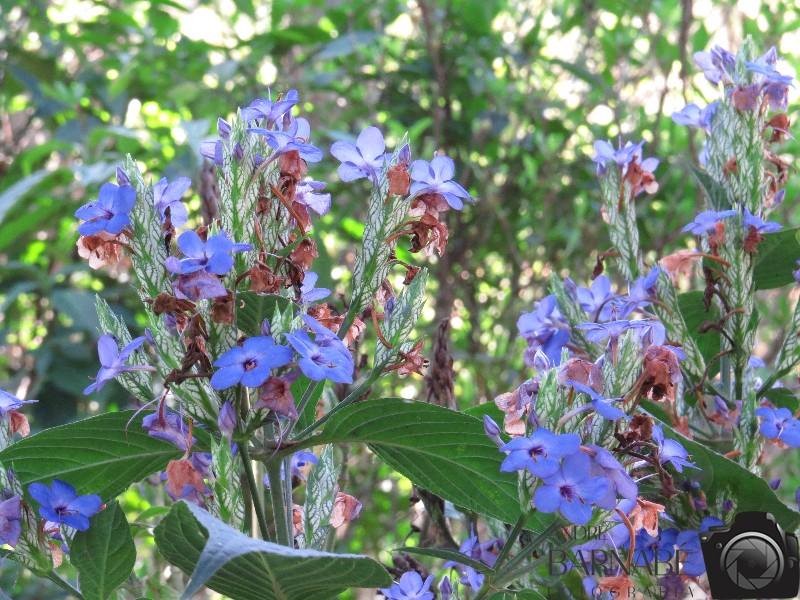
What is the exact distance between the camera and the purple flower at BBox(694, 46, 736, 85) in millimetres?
994

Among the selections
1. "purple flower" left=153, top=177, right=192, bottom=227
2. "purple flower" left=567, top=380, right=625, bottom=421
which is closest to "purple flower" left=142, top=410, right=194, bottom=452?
"purple flower" left=153, top=177, right=192, bottom=227

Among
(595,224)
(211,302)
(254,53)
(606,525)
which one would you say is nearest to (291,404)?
(211,302)

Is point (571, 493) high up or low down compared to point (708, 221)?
down

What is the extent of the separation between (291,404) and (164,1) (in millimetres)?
1615

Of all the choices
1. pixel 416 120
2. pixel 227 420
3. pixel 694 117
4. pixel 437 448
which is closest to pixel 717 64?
pixel 694 117

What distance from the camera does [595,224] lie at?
2240 millimetres

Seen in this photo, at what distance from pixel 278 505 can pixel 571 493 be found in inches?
7.5

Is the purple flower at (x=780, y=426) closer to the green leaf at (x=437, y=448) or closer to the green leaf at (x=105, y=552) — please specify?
the green leaf at (x=437, y=448)

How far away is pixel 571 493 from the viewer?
612 mm

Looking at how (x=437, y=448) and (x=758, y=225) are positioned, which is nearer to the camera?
(x=437, y=448)

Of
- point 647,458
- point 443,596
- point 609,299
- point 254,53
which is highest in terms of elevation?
point 254,53

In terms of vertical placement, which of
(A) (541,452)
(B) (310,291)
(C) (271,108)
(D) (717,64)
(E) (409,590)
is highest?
(D) (717,64)

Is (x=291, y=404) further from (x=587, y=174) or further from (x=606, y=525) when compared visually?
(x=587, y=174)

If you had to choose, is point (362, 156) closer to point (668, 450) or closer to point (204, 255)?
point (204, 255)
